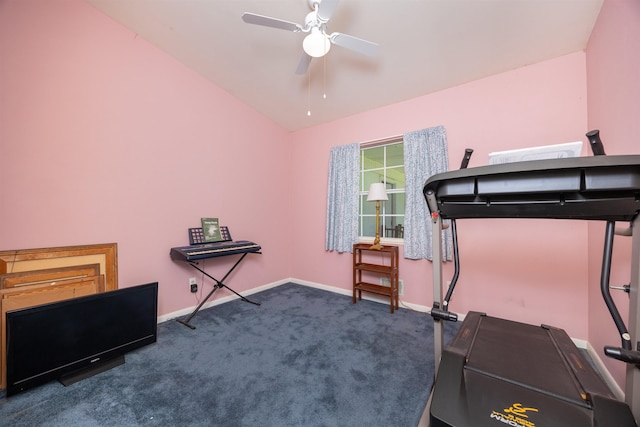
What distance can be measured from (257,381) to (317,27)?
2576mm

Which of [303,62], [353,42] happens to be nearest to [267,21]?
[303,62]

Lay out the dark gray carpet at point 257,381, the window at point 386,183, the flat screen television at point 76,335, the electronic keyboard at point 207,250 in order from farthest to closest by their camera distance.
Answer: the window at point 386,183 < the electronic keyboard at point 207,250 < the flat screen television at point 76,335 < the dark gray carpet at point 257,381

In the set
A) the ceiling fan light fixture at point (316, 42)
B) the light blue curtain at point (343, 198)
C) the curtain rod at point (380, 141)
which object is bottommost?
the light blue curtain at point (343, 198)

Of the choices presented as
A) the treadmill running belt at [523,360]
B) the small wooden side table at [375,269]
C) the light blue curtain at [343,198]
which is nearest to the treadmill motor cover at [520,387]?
the treadmill running belt at [523,360]

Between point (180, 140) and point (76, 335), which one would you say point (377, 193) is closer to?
point (180, 140)

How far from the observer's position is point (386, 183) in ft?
11.4

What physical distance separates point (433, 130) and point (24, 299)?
12.9ft

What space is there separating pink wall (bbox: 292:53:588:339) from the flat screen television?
2.78 metres

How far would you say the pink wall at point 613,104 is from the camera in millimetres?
1378

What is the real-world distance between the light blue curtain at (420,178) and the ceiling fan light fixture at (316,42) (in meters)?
1.60

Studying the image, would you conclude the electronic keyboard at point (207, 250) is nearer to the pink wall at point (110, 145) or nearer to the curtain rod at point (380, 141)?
the pink wall at point (110, 145)

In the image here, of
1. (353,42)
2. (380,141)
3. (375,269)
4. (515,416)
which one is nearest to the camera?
(515,416)

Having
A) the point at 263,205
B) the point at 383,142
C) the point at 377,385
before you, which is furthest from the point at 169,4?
the point at 377,385

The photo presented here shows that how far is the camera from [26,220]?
67.6 inches
